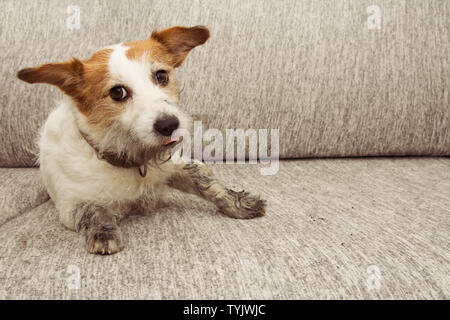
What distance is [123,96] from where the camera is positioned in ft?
3.31

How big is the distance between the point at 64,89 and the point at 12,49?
681 mm

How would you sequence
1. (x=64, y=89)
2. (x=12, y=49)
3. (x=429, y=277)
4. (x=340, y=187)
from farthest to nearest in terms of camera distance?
(x=12, y=49) → (x=340, y=187) → (x=64, y=89) → (x=429, y=277)

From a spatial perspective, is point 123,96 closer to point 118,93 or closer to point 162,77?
point 118,93

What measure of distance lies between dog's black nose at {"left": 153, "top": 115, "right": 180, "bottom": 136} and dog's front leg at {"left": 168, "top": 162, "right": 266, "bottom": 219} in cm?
28

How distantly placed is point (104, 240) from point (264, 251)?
350 mm

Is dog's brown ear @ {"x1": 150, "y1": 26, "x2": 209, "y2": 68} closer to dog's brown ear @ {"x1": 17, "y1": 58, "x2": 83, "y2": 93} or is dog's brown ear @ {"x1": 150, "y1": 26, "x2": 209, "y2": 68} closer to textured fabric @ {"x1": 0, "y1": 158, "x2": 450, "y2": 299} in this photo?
dog's brown ear @ {"x1": 17, "y1": 58, "x2": 83, "y2": 93}

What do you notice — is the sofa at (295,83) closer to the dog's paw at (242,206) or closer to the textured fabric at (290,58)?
the textured fabric at (290,58)

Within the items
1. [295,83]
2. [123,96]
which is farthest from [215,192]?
[295,83]

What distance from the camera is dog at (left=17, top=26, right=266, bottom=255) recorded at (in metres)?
0.99

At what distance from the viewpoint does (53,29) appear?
1.58 meters

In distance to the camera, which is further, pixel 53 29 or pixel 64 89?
pixel 53 29

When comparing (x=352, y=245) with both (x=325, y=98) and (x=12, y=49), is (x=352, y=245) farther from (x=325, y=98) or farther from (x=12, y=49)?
(x=12, y=49)

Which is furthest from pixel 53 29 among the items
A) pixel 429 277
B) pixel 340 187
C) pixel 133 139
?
pixel 429 277

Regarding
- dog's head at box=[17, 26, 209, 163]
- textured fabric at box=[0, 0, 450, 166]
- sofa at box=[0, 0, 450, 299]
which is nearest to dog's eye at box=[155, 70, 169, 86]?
dog's head at box=[17, 26, 209, 163]
